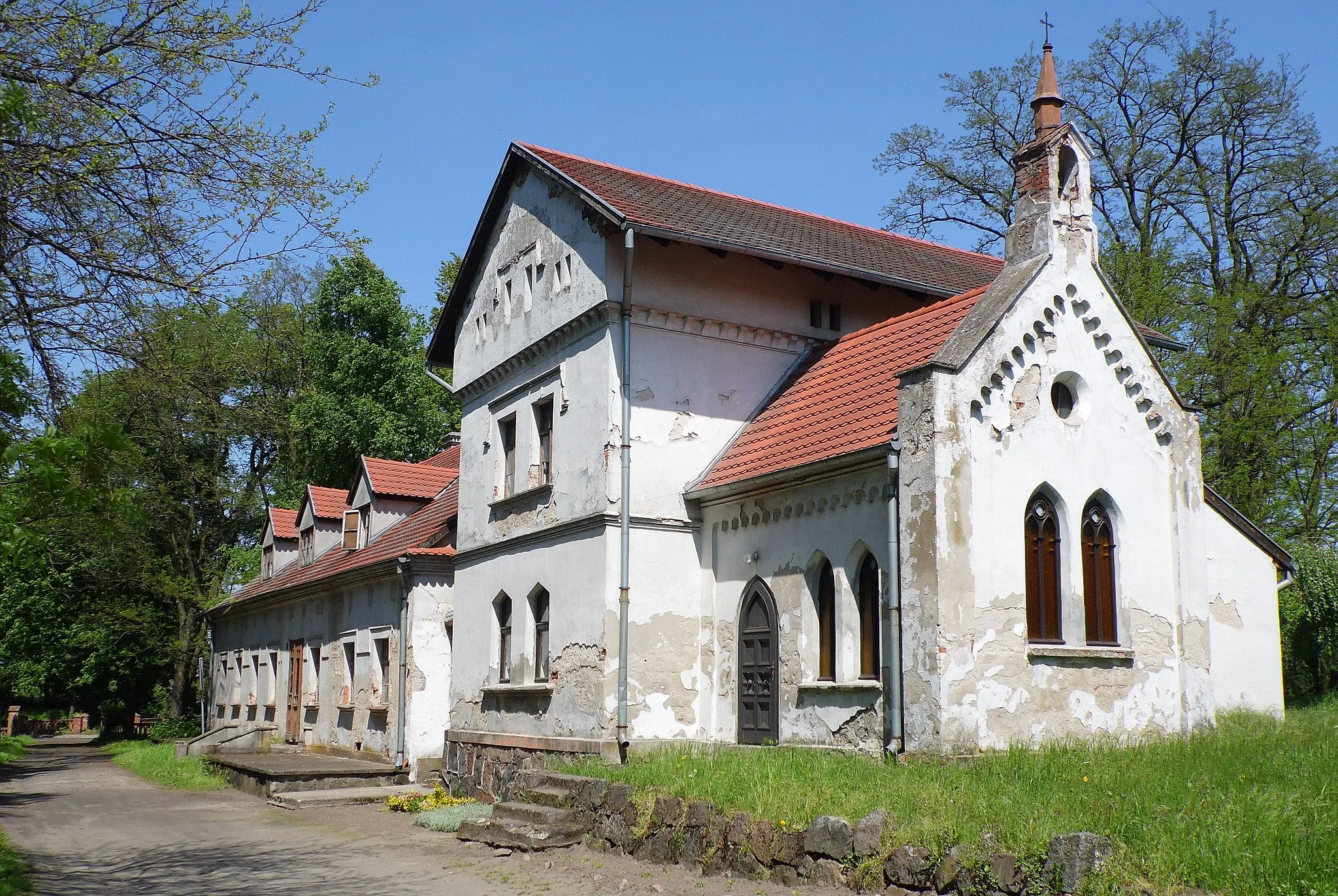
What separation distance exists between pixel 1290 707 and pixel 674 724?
1121 cm

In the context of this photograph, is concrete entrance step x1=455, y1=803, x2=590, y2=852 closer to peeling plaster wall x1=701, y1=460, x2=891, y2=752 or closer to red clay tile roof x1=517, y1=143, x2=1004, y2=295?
peeling plaster wall x1=701, y1=460, x2=891, y2=752

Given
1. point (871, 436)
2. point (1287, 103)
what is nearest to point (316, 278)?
point (1287, 103)

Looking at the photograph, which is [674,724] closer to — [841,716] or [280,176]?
[841,716]

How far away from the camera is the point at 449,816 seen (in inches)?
622

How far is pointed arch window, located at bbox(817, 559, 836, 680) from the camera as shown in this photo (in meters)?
14.0

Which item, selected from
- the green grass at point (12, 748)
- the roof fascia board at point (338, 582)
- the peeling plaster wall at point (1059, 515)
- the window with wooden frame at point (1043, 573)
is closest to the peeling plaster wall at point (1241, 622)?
the peeling plaster wall at point (1059, 515)

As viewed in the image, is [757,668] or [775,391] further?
[775,391]

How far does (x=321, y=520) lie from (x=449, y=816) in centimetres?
1515

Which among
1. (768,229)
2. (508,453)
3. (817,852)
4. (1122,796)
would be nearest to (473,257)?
(508,453)

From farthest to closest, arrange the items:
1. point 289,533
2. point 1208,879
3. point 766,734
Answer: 1. point 289,533
2. point 766,734
3. point 1208,879

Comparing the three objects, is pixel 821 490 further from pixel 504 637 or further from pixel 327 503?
pixel 327 503

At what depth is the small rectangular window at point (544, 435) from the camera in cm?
1784

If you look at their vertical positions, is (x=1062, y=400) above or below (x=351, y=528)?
above

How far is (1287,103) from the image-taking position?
28.9 metres
